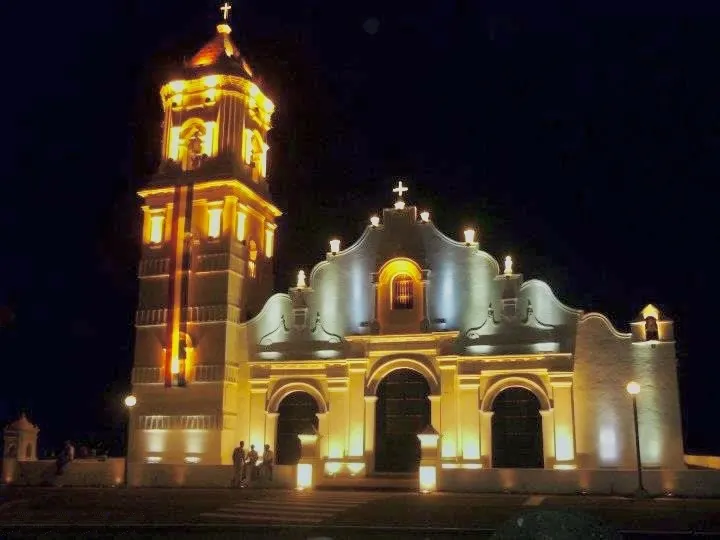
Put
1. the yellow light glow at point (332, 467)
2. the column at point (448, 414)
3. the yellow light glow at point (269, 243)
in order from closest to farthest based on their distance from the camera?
the column at point (448, 414) → the yellow light glow at point (332, 467) → the yellow light glow at point (269, 243)

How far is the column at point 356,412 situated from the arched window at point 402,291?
2.75 m

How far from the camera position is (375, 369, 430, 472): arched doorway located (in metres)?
30.5

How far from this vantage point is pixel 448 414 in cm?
3002

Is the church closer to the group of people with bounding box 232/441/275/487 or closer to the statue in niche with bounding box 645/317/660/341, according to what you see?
the statue in niche with bounding box 645/317/660/341

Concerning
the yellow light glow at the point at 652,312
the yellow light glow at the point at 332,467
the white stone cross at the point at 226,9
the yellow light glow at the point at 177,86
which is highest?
the white stone cross at the point at 226,9

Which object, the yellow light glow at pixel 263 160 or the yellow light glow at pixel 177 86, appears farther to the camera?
the yellow light glow at pixel 263 160

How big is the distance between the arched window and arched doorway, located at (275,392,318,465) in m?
5.09

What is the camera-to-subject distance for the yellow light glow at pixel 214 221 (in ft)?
110

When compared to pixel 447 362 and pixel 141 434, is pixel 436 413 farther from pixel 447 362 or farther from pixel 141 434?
pixel 141 434

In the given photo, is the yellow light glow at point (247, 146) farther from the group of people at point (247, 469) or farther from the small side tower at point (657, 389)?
the small side tower at point (657, 389)

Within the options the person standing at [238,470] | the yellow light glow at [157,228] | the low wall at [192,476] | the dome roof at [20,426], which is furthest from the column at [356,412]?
the dome roof at [20,426]

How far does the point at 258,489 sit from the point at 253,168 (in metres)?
14.6

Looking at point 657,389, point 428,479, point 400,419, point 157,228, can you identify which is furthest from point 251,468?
point 657,389

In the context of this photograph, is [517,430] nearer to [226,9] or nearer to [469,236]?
[469,236]
